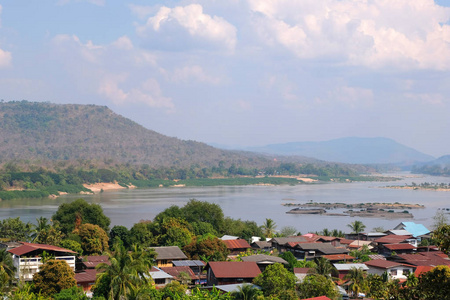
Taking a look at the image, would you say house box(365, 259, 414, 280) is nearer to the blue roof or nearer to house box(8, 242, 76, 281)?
the blue roof

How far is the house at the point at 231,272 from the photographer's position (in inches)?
928

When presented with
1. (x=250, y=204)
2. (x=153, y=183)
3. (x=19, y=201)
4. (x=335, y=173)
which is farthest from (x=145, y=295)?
(x=335, y=173)

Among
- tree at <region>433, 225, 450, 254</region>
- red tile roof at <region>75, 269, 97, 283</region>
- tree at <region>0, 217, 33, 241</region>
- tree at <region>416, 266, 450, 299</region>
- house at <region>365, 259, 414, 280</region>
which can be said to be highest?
tree at <region>433, 225, 450, 254</region>

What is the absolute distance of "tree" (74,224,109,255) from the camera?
30094mm

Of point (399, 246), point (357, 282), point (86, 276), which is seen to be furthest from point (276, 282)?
point (399, 246)

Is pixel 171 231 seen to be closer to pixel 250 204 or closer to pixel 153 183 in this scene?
pixel 250 204

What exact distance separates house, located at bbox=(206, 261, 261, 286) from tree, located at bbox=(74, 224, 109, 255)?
8.06m

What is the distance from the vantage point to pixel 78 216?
3409 centimetres

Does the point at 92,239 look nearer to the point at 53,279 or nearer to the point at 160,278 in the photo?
the point at 160,278

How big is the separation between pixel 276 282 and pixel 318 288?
4.97 feet

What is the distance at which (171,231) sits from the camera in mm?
32812

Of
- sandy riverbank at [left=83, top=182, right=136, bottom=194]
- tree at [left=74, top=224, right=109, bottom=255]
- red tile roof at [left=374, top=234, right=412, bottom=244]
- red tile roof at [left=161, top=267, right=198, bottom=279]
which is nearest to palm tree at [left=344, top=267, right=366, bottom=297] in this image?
red tile roof at [left=161, top=267, right=198, bottom=279]

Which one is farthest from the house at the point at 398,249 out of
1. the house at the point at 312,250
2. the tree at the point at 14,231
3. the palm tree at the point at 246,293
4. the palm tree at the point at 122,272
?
the tree at the point at 14,231

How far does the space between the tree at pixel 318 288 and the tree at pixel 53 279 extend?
8.42 meters
